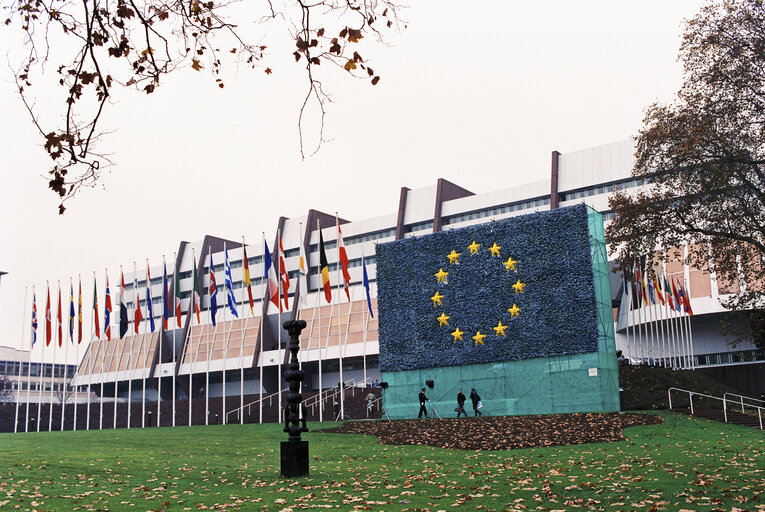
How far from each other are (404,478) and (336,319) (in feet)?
153

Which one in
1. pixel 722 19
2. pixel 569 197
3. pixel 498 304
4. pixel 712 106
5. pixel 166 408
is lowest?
pixel 166 408

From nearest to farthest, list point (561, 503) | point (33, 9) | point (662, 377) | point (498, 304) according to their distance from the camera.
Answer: point (33, 9)
point (561, 503)
point (498, 304)
point (662, 377)

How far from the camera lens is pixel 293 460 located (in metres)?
13.8

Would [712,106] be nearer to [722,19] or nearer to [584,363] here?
[722,19]

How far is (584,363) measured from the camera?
31578mm

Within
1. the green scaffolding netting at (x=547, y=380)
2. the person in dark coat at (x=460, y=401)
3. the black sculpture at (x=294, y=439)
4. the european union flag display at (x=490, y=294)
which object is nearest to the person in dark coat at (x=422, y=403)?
the person in dark coat at (x=460, y=401)

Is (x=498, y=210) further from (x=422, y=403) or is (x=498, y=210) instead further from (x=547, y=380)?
(x=422, y=403)

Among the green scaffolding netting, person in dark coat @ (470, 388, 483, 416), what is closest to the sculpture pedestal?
person in dark coat @ (470, 388, 483, 416)

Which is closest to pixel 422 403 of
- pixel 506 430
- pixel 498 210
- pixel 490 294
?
pixel 490 294

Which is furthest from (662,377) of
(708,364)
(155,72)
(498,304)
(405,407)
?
(155,72)

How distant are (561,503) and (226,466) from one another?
8.51 metres

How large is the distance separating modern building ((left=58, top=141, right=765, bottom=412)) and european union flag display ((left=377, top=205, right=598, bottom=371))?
1609 cm

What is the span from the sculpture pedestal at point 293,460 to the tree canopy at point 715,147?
12.0 metres

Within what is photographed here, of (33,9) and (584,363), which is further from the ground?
(33,9)
